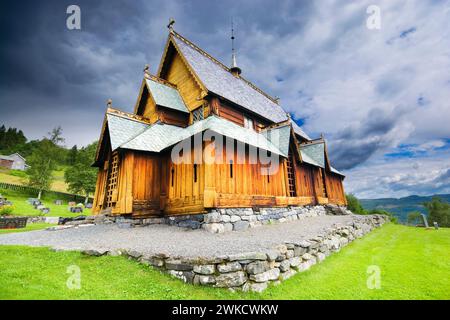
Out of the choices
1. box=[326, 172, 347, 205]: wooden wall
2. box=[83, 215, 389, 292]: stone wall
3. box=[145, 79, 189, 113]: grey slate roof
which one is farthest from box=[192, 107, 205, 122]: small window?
box=[326, 172, 347, 205]: wooden wall

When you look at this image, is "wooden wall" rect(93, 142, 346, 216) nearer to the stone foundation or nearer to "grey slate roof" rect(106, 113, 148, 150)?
the stone foundation

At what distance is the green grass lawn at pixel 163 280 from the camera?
560cm

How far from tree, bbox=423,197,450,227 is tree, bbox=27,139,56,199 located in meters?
104

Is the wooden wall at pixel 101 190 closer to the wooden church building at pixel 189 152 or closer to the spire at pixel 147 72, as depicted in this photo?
the wooden church building at pixel 189 152

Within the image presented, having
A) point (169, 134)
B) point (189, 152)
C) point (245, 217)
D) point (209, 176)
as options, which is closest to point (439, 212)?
point (245, 217)

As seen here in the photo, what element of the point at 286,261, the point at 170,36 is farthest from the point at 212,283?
the point at 170,36

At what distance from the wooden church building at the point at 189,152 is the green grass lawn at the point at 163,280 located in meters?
5.49

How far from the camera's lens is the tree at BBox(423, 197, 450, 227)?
72188 millimetres

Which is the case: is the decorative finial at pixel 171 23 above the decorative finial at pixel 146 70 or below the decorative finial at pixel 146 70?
above

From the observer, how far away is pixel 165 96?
17.5m

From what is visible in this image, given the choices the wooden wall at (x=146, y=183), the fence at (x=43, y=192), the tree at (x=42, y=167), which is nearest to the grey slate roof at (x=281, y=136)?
the wooden wall at (x=146, y=183)

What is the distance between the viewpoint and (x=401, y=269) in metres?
7.88
